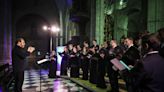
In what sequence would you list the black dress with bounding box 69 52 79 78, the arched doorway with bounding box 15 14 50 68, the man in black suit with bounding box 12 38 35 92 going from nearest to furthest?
the man in black suit with bounding box 12 38 35 92, the black dress with bounding box 69 52 79 78, the arched doorway with bounding box 15 14 50 68

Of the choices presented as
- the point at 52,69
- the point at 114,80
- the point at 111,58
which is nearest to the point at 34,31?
the point at 52,69

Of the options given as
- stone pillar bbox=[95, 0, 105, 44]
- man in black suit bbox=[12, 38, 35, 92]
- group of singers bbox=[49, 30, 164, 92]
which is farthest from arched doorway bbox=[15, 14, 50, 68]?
man in black suit bbox=[12, 38, 35, 92]

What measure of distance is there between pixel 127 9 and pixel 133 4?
27.7 inches

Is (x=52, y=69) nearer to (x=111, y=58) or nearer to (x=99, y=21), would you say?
(x=99, y=21)

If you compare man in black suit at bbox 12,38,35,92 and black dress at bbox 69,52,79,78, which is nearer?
man in black suit at bbox 12,38,35,92

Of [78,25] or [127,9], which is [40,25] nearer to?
[78,25]

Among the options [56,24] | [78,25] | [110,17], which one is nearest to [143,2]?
[110,17]

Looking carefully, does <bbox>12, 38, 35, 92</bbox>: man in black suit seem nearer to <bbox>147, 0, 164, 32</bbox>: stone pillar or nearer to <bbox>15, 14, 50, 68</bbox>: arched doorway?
<bbox>147, 0, 164, 32</bbox>: stone pillar

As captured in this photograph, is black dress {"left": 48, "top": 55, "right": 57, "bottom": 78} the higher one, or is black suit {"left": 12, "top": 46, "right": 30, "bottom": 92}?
black suit {"left": 12, "top": 46, "right": 30, "bottom": 92}

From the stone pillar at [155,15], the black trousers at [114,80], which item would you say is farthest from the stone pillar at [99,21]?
the black trousers at [114,80]

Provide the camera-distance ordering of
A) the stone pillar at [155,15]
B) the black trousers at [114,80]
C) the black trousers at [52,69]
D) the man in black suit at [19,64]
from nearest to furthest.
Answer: the man in black suit at [19,64]
the black trousers at [114,80]
the stone pillar at [155,15]
the black trousers at [52,69]

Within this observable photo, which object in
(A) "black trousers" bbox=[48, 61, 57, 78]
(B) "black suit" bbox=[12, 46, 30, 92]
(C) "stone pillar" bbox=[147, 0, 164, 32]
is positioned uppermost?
(C) "stone pillar" bbox=[147, 0, 164, 32]

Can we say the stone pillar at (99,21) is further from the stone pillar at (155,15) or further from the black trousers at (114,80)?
the black trousers at (114,80)

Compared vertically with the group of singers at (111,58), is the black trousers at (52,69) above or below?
below
